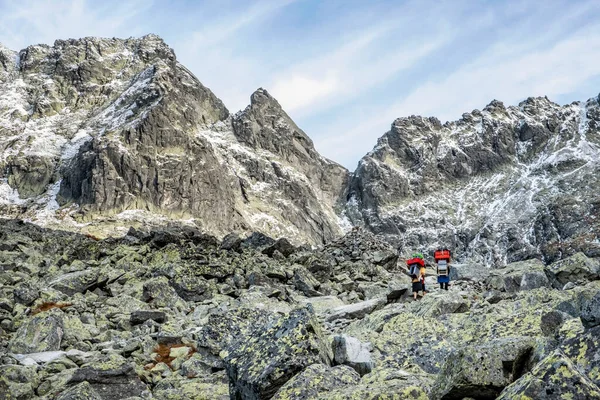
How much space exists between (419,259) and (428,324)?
11883 mm

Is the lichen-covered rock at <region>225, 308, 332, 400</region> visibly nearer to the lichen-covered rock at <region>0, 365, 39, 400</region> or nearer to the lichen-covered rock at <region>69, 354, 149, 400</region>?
the lichen-covered rock at <region>69, 354, 149, 400</region>

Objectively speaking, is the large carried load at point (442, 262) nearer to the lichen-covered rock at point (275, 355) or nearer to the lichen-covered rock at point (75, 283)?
the lichen-covered rock at point (275, 355)

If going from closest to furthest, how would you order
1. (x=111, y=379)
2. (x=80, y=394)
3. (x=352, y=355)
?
(x=352, y=355), (x=80, y=394), (x=111, y=379)

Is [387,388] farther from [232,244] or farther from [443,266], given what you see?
[232,244]

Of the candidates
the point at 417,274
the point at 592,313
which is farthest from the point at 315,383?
the point at 417,274

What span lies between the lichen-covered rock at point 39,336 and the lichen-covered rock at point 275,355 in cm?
868

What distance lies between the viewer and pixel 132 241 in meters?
44.0

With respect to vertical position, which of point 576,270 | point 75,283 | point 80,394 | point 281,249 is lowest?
point 576,270

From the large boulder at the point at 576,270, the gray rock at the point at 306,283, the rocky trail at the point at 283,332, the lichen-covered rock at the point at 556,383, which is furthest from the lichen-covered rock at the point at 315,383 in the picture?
the gray rock at the point at 306,283

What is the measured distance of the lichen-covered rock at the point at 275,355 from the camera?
26.1 feet

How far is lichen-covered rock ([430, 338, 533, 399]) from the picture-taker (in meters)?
5.98

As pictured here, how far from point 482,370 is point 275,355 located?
11.1 ft

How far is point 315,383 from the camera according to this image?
7281mm

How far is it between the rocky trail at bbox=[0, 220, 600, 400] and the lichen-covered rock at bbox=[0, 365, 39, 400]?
3 cm
